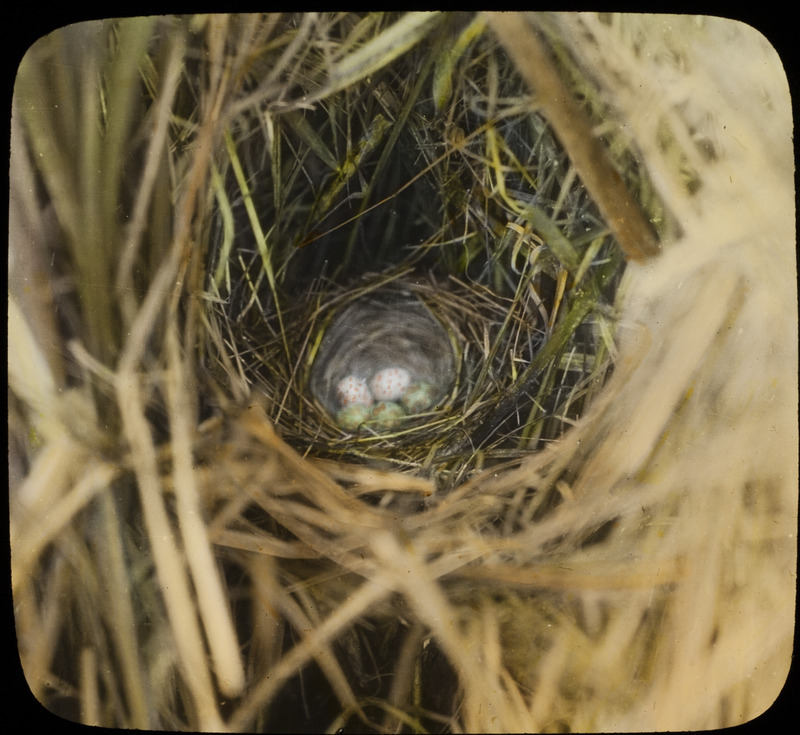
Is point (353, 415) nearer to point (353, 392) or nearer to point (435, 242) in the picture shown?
point (353, 392)

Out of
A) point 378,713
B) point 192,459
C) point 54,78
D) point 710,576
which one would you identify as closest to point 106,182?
point 54,78

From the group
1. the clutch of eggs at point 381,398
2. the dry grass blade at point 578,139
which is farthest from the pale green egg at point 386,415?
the dry grass blade at point 578,139

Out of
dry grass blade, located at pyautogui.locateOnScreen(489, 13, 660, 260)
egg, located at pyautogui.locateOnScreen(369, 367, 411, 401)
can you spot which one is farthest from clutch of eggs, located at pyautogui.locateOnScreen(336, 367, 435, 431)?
dry grass blade, located at pyautogui.locateOnScreen(489, 13, 660, 260)

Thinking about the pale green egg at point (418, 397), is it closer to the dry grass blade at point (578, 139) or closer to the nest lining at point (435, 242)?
the nest lining at point (435, 242)

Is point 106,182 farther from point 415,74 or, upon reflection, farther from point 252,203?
point 415,74

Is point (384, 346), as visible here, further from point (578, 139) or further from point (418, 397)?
point (578, 139)

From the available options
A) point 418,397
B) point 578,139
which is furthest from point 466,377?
point 578,139

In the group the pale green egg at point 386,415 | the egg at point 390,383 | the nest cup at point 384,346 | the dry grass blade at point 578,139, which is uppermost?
the dry grass blade at point 578,139

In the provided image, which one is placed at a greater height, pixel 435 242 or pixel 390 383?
pixel 435 242
